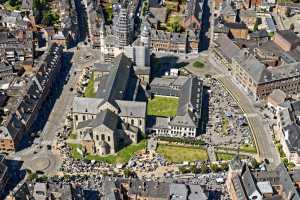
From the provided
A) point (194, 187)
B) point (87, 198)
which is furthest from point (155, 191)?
point (87, 198)

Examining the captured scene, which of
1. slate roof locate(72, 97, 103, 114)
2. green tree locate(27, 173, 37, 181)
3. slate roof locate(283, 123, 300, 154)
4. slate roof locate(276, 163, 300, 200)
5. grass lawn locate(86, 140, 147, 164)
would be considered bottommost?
green tree locate(27, 173, 37, 181)

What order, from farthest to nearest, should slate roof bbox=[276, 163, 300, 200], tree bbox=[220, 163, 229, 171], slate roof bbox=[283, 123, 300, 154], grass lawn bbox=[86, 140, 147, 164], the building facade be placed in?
grass lawn bbox=[86, 140, 147, 164] → the building facade → slate roof bbox=[283, 123, 300, 154] → tree bbox=[220, 163, 229, 171] → slate roof bbox=[276, 163, 300, 200]

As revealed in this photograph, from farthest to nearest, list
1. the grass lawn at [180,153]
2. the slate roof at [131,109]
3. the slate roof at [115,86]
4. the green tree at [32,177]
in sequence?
the slate roof at [115,86]
the slate roof at [131,109]
the grass lawn at [180,153]
the green tree at [32,177]

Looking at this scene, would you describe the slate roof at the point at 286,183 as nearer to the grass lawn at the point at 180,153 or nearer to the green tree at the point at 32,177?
the grass lawn at the point at 180,153

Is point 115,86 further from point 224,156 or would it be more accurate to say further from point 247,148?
point 247,148

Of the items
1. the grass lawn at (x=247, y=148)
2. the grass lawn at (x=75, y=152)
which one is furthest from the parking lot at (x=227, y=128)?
the grass lawn at (x=75, y=152)

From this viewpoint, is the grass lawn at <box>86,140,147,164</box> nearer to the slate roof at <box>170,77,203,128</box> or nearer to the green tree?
the slate roof at <box>170,77,203,128</box>

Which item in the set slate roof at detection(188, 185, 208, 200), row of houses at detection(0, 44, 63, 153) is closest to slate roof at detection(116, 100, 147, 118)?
row of houses at detection(0, 44, 63, 153)
